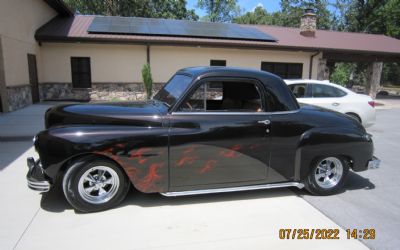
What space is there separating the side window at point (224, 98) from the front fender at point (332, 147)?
83 centimetres

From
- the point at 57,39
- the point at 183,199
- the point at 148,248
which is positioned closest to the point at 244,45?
the point at 57,39

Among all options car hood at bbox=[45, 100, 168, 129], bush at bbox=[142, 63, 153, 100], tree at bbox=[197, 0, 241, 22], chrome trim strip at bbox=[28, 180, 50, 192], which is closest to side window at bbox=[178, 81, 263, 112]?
car hood at bbox=[45, 100, 168, 129]

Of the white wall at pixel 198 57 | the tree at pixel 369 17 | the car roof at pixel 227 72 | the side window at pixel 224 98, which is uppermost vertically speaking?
the tree at pixel 369 17

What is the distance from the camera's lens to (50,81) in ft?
49.0

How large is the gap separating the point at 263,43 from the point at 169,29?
513 cm

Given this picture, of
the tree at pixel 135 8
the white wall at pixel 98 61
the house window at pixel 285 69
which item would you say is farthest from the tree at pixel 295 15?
the white wall at pixel 98 61

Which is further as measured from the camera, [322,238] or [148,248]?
[322,238]

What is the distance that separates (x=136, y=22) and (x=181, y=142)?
1558 cm

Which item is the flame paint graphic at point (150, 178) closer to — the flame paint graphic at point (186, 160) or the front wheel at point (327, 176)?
the flame paint graphic at point (186, 160)

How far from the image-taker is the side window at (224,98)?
394cm

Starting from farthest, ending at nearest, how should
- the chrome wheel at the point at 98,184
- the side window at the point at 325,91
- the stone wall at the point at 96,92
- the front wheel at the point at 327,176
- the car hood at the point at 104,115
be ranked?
the stone wall at the point at 96,92, the side window at the point at 325,91, the front wheel at the point at 327,176, the car hood at the point at 104,115, the chrome wheel at the point at 98,184

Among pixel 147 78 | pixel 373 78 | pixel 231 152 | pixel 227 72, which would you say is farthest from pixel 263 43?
pixel 231 152

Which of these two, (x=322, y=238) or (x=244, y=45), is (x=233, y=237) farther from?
(x=244, y=45)

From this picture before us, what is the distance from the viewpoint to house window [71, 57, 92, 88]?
1508 cm
